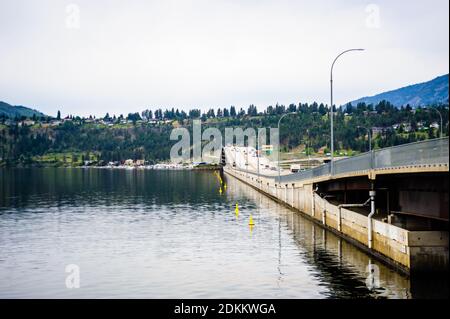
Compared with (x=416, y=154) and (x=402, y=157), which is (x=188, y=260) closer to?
(x=402, y=157)

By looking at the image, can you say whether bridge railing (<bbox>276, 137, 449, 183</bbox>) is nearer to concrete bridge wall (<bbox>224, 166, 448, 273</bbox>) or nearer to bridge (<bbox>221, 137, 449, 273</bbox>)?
bridge (<bbox>221, 137, 449, 273</bbox>)

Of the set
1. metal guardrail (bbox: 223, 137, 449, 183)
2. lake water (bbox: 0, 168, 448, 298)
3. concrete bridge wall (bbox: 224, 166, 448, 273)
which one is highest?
metal guardrail (bbox: 223, 137, 449, 183)

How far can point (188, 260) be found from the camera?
46.6 meters

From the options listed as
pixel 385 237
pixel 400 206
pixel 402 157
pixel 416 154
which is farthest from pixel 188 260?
pixel 416 154

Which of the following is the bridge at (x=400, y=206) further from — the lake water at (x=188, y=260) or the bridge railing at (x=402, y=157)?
the lake water at (x=188, y=260)

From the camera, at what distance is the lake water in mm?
36500

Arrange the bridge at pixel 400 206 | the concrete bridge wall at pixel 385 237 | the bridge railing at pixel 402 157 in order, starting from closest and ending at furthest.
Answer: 1. the bridge railing at pixel 402 157
2. the bridge at pixel 400 206
3. the concrete bridge wall at pixel 385 237

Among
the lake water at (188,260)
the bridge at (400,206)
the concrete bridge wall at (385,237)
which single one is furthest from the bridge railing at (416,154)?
the lake water at (188,260)

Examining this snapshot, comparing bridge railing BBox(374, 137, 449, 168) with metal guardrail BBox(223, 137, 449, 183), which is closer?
bridge railing BBox(374, 137, 449, 168)

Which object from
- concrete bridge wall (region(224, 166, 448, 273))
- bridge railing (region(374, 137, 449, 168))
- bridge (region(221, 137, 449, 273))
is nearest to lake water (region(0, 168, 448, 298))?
concrete bridge wall (region(224, 166, 448, 273))

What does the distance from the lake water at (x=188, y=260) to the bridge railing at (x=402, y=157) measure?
19.1 feet

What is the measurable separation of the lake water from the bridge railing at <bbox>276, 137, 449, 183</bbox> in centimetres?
583

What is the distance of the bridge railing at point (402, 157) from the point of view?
33.2 meters

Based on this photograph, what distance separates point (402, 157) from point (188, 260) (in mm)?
15867
